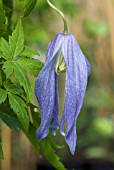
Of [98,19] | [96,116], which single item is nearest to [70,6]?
[96,116]

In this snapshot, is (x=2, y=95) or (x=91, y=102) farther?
(x=91, y=102)

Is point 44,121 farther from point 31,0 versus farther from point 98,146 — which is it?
point 98,146

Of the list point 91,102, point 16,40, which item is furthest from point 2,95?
point 91,102

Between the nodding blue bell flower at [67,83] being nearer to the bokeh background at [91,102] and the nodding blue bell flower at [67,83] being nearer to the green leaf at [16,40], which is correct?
the green leaf at [16,40]

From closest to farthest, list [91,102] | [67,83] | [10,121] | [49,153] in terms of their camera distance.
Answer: [67,83], [10,121], [49,153], [91,102]

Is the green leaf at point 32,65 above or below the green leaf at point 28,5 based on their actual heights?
below

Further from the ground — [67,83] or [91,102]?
[67,83]

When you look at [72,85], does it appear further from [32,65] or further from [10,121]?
[10,121]

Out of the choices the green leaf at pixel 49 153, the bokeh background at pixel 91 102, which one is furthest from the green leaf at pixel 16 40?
the bokeh background at pixel 91 102
